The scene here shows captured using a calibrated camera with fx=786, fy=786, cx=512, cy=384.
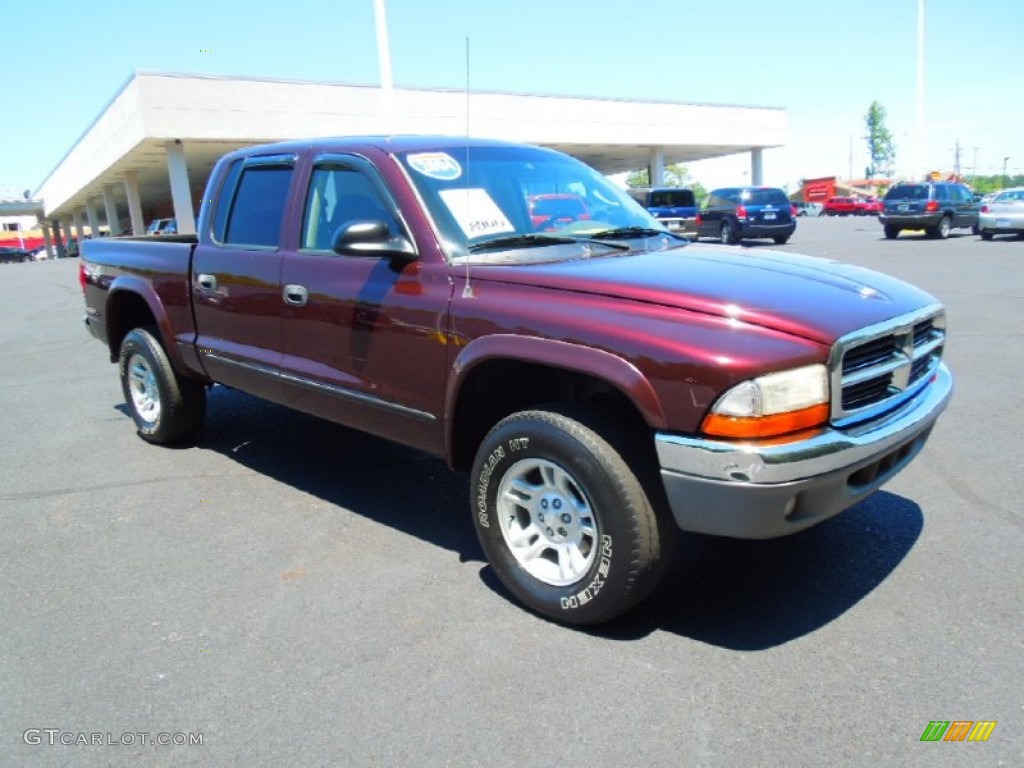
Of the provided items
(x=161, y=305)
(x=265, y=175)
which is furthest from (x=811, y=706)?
(x=161, y=305)

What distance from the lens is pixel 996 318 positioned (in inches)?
364

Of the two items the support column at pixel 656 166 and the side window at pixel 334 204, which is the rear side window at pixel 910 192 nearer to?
the support column at pixel 656 166

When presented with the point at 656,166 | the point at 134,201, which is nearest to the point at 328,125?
the point at 134,201

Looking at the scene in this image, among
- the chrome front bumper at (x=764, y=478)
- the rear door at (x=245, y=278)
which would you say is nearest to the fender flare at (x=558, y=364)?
the chrome front bumper at (x=764, y=478)

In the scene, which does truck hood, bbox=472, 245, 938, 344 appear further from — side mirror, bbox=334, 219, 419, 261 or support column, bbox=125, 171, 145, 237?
support column, bbox=125, 171, 145, 237

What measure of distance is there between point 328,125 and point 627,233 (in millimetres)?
29952

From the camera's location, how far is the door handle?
3.96 m

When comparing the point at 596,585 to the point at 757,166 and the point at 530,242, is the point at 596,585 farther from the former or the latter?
the point at 757,166

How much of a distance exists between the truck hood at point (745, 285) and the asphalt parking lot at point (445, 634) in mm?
1153

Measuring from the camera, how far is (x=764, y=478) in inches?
98.6

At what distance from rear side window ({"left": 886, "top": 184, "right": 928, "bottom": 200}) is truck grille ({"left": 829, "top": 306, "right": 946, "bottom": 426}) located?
24.1 meters

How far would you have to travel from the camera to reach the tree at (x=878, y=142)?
108750 mm

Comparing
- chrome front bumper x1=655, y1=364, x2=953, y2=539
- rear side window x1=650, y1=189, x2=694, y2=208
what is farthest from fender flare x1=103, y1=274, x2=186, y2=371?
rear side window x1=650, y1=189, x2=694, y2=208

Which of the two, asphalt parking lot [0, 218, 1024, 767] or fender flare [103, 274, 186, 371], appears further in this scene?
fender flare [103, 274, 186, 371]
